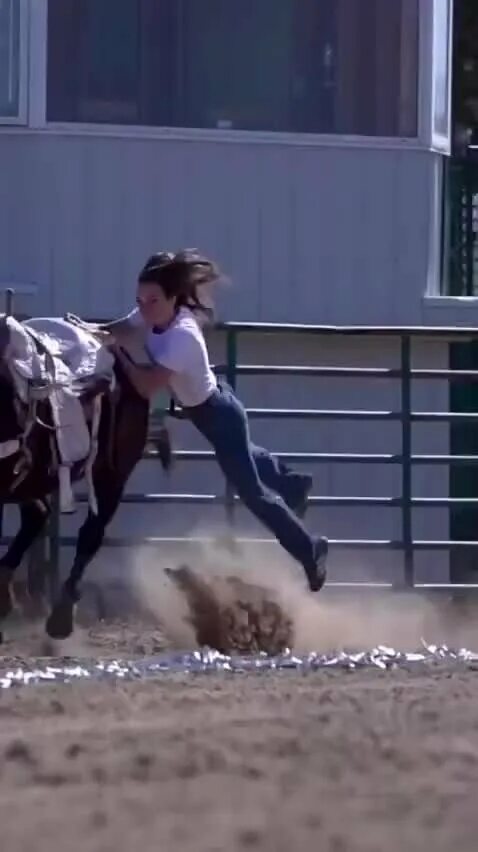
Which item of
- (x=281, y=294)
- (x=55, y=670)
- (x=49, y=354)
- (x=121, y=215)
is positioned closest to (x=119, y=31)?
(x=121, y=215)

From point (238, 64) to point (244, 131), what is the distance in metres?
0.42

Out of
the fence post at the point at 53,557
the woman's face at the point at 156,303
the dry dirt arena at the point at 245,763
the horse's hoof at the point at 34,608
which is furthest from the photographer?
the fence post at the point at 53,557

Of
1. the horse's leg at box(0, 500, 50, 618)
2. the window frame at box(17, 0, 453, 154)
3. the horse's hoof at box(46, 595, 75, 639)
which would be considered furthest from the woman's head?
the window frame at box(17, 0, 453, 154)

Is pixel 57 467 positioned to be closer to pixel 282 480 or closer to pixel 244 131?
pixel 282 480

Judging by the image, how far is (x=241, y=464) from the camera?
8766 mm

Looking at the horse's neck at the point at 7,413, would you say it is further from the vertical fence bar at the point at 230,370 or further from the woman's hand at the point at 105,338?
the vertical fence bar at the point at 230,370

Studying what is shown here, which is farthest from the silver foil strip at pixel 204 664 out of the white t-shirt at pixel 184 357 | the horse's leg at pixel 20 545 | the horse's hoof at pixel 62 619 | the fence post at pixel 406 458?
the fence post at pixel 406 458

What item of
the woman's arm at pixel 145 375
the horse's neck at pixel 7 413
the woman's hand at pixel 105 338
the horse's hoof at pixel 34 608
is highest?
the woman's hand at pixel 105 338

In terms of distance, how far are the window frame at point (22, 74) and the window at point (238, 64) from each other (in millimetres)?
163

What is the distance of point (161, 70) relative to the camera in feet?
39.5

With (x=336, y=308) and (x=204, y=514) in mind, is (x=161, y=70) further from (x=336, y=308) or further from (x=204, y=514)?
(x=204, y=514)

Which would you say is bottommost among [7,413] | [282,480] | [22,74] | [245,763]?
[245,763]

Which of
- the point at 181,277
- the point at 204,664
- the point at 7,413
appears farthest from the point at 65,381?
the point at 204,664

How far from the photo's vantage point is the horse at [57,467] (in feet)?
27.6
